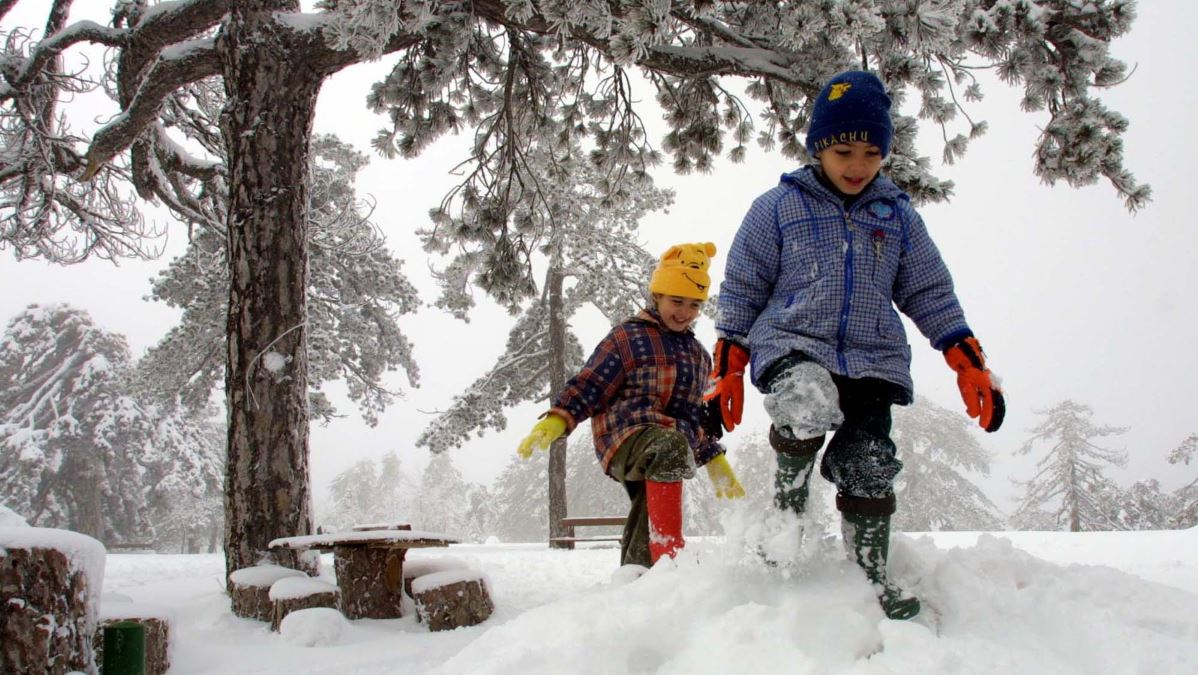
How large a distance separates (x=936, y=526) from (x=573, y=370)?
21.6 meters

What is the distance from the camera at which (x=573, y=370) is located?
14625 millimetres

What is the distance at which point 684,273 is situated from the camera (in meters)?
3.54

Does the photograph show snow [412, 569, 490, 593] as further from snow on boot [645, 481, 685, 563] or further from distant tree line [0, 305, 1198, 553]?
distant tree line [0, 305, 1198, 553]

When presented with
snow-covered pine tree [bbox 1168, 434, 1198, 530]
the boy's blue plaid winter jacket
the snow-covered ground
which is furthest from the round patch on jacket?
snow-covered pine tree [bbox 1168, 434, 1198, 530]

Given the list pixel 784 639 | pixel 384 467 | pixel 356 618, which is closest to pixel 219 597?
pixel 356 618

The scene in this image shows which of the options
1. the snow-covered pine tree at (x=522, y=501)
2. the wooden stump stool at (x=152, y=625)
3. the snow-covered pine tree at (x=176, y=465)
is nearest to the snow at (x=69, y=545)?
the wooden stump stool at (x=152, y=625)

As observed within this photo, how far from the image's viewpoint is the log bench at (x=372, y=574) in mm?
3617

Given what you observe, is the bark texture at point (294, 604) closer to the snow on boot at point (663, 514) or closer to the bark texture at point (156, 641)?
the bark texture at point (156, 641)

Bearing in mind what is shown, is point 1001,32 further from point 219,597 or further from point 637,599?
point 219,597

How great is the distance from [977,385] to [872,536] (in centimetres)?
61

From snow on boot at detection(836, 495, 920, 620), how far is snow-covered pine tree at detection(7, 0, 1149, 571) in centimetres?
219

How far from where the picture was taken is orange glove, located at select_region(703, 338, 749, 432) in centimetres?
241

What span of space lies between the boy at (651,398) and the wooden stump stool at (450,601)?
2.50ft

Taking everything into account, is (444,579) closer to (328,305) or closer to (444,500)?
(328,305)
